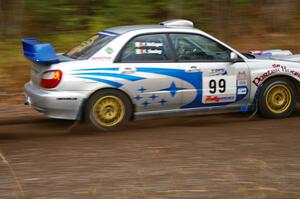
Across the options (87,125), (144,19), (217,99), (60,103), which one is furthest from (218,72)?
(144,19)

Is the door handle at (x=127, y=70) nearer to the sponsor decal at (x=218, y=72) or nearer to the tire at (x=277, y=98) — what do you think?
the sponsor decal at (x=218, y=72)

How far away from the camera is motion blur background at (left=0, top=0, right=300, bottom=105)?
13.5 metres

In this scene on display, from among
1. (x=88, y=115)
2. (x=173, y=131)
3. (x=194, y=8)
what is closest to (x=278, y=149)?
(x=173, y=131)

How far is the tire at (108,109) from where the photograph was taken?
26.7 ft

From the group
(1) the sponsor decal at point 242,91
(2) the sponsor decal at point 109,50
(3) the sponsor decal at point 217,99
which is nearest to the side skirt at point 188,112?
(3) the sponsor decal at point 217,99

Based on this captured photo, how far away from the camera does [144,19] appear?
563 inches

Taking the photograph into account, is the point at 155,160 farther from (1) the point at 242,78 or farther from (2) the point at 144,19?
(2) the point at 144,19

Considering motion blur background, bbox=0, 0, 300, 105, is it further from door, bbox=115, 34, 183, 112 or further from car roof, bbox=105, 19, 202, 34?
door, bbox=115, 34, 183, 112

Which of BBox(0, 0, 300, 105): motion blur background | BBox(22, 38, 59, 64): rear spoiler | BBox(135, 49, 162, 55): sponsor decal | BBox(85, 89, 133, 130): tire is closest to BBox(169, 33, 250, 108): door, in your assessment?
BBox(135, 49, 162, 55): sponsor decal

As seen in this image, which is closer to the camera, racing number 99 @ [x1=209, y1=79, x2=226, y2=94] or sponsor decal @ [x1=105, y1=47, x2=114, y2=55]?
sponsor decal @ [x1=105, y1=47, x2=114, y2=55]

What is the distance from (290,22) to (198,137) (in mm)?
8581

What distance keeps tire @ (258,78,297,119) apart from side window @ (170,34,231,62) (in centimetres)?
88

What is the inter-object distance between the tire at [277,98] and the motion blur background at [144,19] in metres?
4.74

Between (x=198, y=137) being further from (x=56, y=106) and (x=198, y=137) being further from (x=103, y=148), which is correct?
(x=56, y=106)
